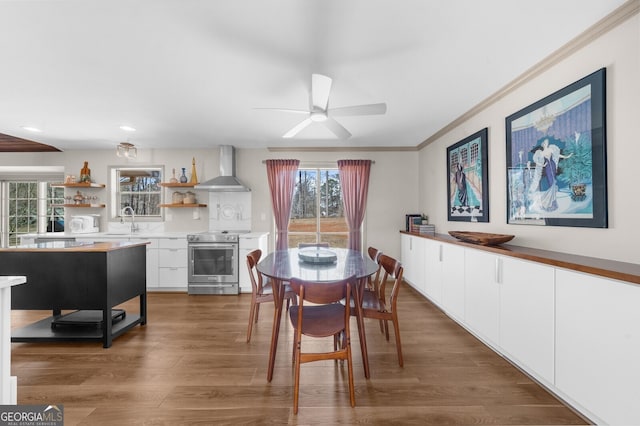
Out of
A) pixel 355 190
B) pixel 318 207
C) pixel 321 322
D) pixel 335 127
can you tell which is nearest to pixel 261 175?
pixel 318 207

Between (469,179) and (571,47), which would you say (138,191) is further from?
(571,47)

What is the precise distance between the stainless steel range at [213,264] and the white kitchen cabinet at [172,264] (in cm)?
20

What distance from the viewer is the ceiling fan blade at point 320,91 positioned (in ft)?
6.84

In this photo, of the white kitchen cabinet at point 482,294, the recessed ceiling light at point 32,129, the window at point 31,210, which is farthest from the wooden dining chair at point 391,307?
the window at point 31,210

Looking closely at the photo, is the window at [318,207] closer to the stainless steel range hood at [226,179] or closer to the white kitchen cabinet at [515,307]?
the stainless steel range hood at [226,179]

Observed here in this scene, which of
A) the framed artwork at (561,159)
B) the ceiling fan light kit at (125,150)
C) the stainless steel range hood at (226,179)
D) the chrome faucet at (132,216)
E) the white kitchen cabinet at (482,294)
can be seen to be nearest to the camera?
the framed artwork at (561,159)

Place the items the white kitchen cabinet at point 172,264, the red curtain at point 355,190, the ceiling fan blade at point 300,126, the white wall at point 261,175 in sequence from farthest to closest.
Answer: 1. the white wall at point 261,175
2. the red curtain at point 355,190
3. the white kitchen cabinet at point 172,264
4. the ceiling fan blade at point 300,126

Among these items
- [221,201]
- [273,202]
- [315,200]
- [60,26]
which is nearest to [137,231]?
A: [221,201]

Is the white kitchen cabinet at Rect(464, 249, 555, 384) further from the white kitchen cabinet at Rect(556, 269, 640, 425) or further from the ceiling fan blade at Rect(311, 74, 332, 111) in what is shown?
the ceiling fan blade at Rect(311, 74, 332, 111)

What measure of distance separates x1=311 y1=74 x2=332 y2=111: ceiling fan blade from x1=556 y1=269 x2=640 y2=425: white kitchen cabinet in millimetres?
2012

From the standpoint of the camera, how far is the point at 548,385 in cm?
192

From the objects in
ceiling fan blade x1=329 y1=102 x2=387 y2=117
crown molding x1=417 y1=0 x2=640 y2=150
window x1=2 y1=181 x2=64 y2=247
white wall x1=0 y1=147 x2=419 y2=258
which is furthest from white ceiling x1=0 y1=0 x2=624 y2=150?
window x1=2 y1=181 x2=64 y2=247

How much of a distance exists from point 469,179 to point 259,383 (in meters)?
3.12
